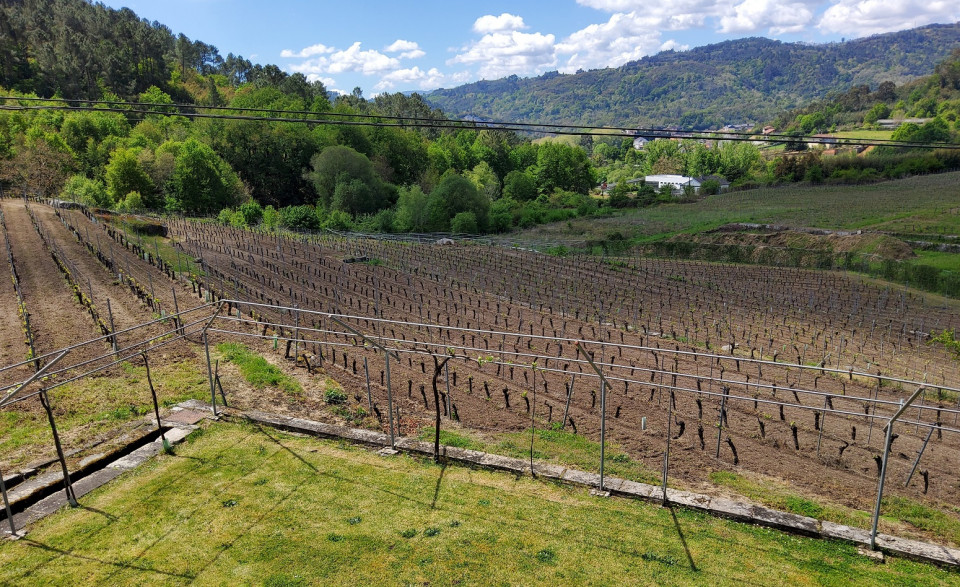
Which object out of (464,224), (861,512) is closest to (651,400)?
(861,512)

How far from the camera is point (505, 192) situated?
8669 centimetres

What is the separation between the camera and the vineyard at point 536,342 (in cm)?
1198

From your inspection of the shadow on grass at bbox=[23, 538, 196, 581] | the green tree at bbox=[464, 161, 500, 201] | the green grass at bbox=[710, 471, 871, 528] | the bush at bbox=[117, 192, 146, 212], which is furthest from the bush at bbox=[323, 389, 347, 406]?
the green tree at bbox=[464, 161, 500, 201]

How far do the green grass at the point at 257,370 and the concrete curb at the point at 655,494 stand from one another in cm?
167

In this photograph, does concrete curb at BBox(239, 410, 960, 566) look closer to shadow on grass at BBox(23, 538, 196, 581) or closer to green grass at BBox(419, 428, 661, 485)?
green grass at BBox(419, 428, 661, 485)

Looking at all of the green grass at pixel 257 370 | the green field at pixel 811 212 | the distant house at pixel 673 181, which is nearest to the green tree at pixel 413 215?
the green field at pixel 811 212

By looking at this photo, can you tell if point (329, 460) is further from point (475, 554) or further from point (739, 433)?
point (739, 433)

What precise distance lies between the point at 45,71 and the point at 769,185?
10816 centimetres

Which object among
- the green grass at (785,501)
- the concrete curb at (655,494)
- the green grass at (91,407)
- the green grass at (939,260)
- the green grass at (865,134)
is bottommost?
the green grass at (939,260)

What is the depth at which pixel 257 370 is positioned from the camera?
1534cm

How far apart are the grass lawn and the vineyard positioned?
5.36ft

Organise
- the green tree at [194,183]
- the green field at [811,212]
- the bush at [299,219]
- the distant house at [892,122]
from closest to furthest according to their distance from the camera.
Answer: the green field at [811,212], the bush at [299,219], the green tree at [194,183], the distant house at [892,122]

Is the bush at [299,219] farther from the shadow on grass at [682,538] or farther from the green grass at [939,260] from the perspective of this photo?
the green grass at [939,260]

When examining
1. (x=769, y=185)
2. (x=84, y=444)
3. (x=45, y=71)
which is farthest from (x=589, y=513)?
(x=45, y=71)
